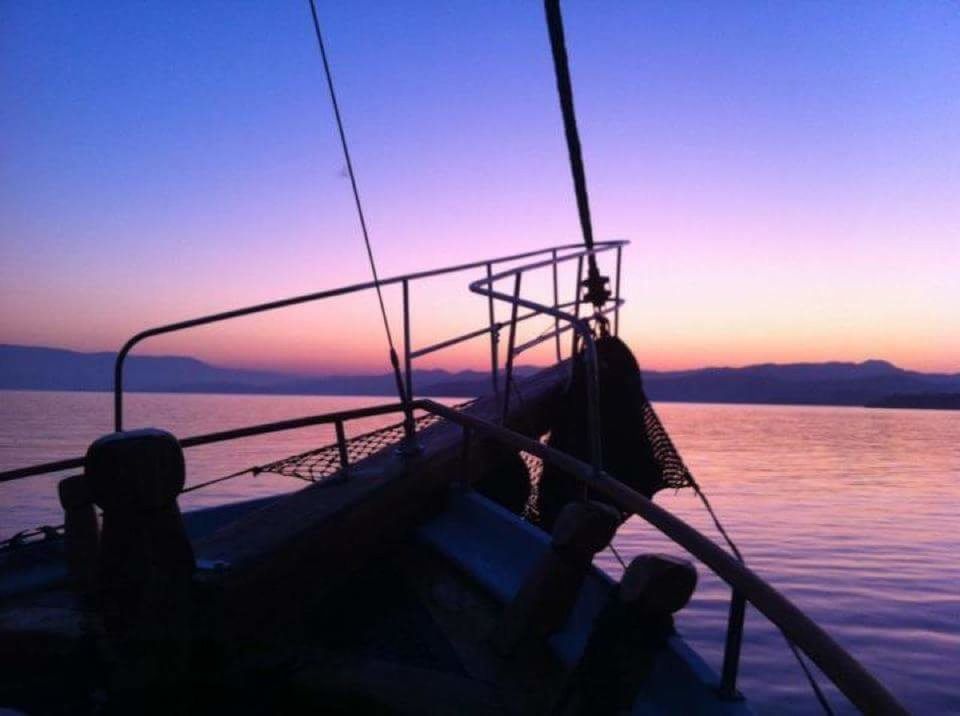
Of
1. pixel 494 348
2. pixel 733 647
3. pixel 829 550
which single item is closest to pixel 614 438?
pixel 494 348

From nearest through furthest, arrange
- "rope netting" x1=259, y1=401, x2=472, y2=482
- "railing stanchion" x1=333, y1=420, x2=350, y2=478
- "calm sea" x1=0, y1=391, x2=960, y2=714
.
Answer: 1. "railing stanchion" x1=333, y1=420, x2=350, y2=478
2. "rope netting" x1=259, y1=401, x2=472, y2=482
3. "calm sea" x1=0, y1=391, x2=960, y2=714

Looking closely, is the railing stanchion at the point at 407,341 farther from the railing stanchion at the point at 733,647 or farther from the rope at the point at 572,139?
the railing stanchion at the point at 733,647

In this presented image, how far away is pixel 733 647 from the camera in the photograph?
7.77 ft

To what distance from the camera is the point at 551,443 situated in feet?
18.4

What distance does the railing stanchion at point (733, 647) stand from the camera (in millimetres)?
2320

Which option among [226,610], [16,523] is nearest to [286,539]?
[226,610]

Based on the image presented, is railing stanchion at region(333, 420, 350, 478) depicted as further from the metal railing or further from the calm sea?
the calm sea

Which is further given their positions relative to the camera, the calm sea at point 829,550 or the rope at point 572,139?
the calm sea at point 829,550

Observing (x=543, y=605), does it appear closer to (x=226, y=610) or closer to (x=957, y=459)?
(x=226, y=610)

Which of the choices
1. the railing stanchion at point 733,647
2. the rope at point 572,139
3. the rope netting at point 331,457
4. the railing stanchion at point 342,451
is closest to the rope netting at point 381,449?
the rope netting at point 331,457

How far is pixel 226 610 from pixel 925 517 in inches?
822

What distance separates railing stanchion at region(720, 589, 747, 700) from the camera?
232cm

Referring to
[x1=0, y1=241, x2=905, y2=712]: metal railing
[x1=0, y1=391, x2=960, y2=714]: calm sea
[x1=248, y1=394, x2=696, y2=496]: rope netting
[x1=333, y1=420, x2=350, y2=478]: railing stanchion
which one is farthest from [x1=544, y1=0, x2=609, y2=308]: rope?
[x1=0, y1=391, x2=960, y2=714]: calm sea

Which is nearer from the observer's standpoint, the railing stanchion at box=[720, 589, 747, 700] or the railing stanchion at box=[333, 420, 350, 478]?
the railing stanchion at box=[720, 589, 747, 700]
